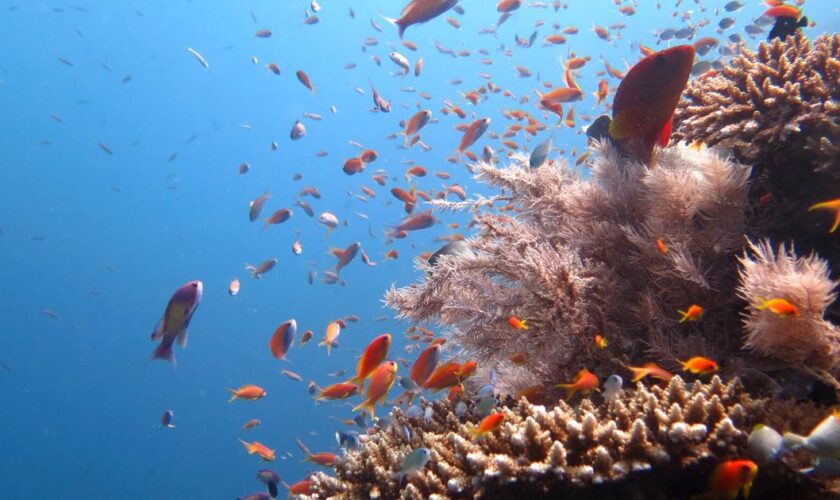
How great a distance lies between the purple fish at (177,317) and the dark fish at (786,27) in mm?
5571

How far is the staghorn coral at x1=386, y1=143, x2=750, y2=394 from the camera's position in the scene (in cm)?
274

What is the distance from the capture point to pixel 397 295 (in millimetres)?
3947

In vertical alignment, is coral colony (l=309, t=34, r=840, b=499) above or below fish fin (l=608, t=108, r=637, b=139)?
below

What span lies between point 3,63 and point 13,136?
10308 millimetres

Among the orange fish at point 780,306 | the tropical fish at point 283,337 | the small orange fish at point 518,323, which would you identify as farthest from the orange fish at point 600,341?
the tropical fish at point 283,337

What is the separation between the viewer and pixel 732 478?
5.82ft

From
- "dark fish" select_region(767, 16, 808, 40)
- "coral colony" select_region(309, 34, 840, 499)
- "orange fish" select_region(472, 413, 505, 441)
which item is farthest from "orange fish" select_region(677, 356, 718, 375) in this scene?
"dark fish" select_region(767, 16, 808, 40)

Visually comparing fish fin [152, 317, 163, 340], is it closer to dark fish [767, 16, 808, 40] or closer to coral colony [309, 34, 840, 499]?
coral colony [309, 34, 840, 499]

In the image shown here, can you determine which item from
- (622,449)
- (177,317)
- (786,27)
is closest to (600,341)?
(622,449)

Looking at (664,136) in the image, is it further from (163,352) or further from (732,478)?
(163,352)

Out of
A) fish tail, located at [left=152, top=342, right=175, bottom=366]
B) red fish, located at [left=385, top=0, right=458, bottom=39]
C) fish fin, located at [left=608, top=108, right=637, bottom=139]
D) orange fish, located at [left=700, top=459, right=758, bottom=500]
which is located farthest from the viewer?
red fish, located at [left=385, top=0, right=458, bottom=39]

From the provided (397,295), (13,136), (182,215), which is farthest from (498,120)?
(397,295)

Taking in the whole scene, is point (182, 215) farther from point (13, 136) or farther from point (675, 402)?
point (675, 402)

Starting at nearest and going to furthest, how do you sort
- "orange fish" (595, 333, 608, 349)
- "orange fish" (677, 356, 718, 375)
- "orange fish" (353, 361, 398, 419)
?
"orange fish" (677, 356, 718, 375) < "orange fish" (595, 333, 608, 349) < "orange fish" (353, 361, 398, 419)
